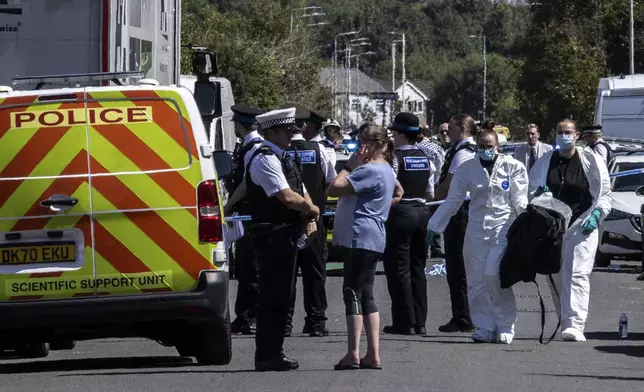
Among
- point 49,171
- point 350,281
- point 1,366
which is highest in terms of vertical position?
point 49,171

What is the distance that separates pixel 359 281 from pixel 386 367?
0.68 m

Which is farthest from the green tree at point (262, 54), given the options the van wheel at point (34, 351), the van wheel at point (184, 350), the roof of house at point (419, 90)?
the roof of house at point (419, 90)

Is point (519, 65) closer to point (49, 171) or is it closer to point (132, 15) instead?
point (132, 15)

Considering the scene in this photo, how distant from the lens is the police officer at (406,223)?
1348cm

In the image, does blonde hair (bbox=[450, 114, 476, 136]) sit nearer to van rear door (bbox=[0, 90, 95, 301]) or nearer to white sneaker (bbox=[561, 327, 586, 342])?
white sneaker (bbox=[561, 327, 586, 342])

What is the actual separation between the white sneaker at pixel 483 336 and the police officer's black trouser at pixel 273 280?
270 centimetres

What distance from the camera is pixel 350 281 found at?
10531 mm

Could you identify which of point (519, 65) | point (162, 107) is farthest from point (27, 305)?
point (519, 65)

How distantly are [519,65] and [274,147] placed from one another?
74.3 metres

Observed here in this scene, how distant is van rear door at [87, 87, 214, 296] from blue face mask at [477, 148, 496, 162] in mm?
3374

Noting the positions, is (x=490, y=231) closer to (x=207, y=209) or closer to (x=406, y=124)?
(x=406, y=124)

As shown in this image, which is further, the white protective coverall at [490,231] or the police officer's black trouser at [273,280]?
the white protective coverall at [490,231]

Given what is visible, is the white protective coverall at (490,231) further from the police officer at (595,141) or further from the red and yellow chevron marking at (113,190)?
the police officer at (595,141)

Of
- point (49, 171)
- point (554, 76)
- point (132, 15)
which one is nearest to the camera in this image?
point (49, 171)
